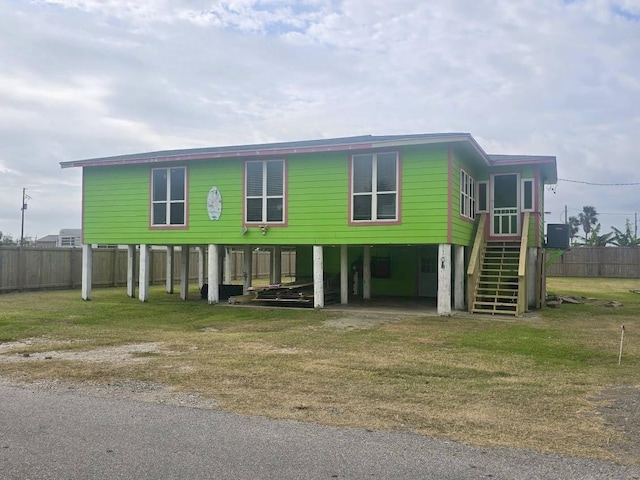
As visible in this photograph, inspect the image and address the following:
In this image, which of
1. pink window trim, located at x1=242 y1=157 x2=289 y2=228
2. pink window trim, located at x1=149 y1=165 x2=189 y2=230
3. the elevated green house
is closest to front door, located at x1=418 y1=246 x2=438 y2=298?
the elevated green house

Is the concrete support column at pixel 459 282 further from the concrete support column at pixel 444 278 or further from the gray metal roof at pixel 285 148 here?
the gray metal roof at pixel 285 148

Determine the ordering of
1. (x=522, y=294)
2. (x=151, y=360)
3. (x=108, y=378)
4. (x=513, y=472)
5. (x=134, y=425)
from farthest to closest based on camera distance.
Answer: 1. (x=522, y=294)
2. (x=151, y=360)
3. (x=108, y=378)
4. (x=134, y=425)
5. (x=513, y=472)

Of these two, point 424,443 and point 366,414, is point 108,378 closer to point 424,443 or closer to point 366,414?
point 366,414

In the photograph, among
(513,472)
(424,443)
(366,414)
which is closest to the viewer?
(513,472)

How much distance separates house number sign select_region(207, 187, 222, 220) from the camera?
1636 cm

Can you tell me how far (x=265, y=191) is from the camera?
625 inches

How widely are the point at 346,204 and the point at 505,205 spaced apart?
18.8 feet

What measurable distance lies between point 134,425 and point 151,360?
321 centimetres

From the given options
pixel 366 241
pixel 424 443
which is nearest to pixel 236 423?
pixel 424 443

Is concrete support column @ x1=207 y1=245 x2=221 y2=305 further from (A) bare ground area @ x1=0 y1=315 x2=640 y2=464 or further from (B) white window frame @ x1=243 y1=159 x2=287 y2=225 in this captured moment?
(A) bare ground area @ x1=0 y1=315 x2=640 y2=464

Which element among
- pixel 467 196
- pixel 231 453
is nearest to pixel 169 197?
pixel 467 196

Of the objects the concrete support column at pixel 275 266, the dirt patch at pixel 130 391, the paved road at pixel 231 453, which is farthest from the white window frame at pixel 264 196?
the paved road at pixel 231 453

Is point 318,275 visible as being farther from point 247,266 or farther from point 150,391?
point 150,391

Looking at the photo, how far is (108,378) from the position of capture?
6.87 m
